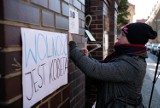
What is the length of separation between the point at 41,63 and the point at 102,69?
1.85 feet

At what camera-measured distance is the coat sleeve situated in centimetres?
191

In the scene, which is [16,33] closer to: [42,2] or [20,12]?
[20,12]

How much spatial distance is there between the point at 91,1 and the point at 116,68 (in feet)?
9.61

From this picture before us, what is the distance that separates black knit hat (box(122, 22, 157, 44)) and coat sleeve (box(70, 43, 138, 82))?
22 cm

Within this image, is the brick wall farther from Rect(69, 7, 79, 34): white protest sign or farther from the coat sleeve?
Rect(69, 7, 79, 34): white protest sign

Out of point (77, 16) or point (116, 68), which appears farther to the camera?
point (77, 16)

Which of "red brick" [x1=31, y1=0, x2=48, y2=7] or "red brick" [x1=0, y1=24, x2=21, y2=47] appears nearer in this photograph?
"red brick" [x1=0, y1=24, x2=21, y2=47]

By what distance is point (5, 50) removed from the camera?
1.13m

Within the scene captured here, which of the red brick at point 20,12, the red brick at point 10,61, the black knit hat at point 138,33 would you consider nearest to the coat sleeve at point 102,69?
the black knit hat at point 138,33

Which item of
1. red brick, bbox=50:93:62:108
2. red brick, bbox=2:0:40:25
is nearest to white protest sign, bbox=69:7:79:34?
red brick, bbox=50:93:62:108

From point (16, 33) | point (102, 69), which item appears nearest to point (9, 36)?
point (16, 33)

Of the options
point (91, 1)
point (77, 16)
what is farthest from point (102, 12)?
point (77, 16)

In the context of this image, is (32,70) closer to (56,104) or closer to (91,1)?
(56,104)

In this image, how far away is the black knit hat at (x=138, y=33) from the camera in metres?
2.01
